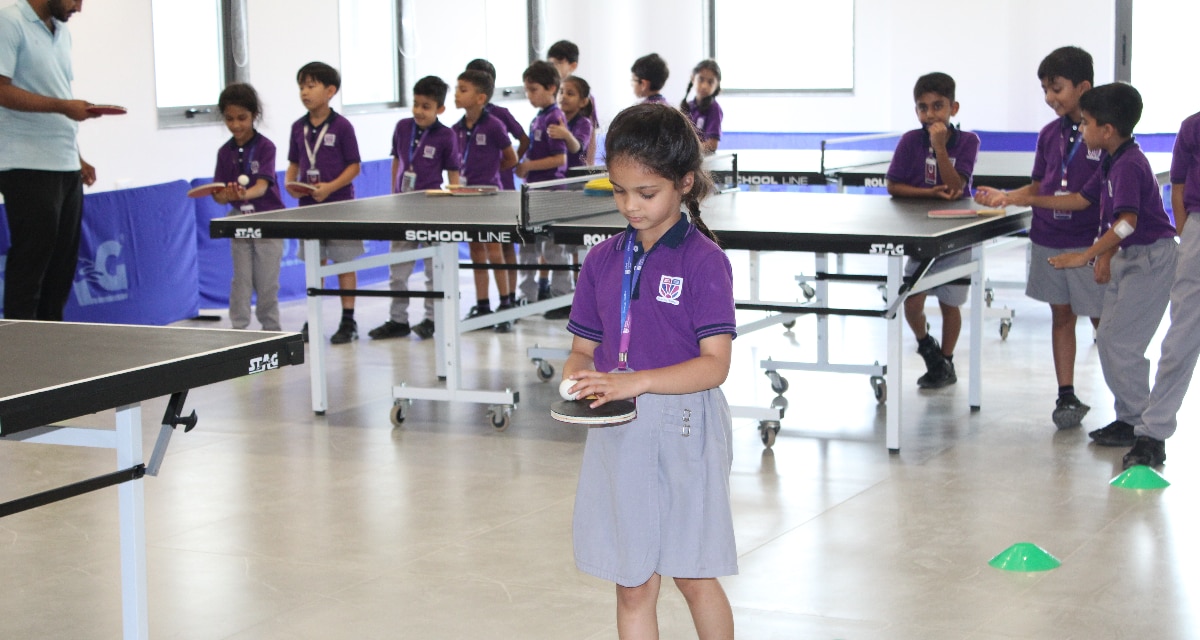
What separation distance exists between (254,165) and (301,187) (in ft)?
1.28

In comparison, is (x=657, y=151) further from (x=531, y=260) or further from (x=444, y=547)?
(x=531, y=260)

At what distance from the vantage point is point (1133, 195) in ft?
16.6

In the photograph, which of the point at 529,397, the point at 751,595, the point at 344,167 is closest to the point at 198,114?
the point at 344,167

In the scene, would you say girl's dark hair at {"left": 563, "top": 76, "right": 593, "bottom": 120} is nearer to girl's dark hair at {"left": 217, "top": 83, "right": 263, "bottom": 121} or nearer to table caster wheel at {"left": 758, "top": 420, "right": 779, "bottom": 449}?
girl's dark hair at {"left": 217, "top": 83, "right": 263, "bottom": 121}

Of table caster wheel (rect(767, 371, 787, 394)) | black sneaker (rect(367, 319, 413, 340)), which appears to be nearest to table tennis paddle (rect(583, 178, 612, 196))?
table caster wheel (rect(767, 371, 787, 394))

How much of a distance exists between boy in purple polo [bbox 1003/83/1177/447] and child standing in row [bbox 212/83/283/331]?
4.16 metres

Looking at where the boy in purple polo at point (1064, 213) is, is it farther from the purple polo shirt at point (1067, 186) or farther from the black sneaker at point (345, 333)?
the black sneaker at point (345, 333)

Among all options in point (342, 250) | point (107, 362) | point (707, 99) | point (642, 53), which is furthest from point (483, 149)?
point (642, 53)

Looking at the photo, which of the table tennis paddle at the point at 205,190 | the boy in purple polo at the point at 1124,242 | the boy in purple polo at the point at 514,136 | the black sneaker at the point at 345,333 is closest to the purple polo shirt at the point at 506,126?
the boy in purple polo at the point at 514,136

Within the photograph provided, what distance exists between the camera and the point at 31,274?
22.4 ft

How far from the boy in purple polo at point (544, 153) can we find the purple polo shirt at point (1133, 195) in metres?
4.02

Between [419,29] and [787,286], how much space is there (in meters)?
3.88

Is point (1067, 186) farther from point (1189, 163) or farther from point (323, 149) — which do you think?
point (323, 149)

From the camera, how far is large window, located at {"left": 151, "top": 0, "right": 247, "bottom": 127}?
939 cm
